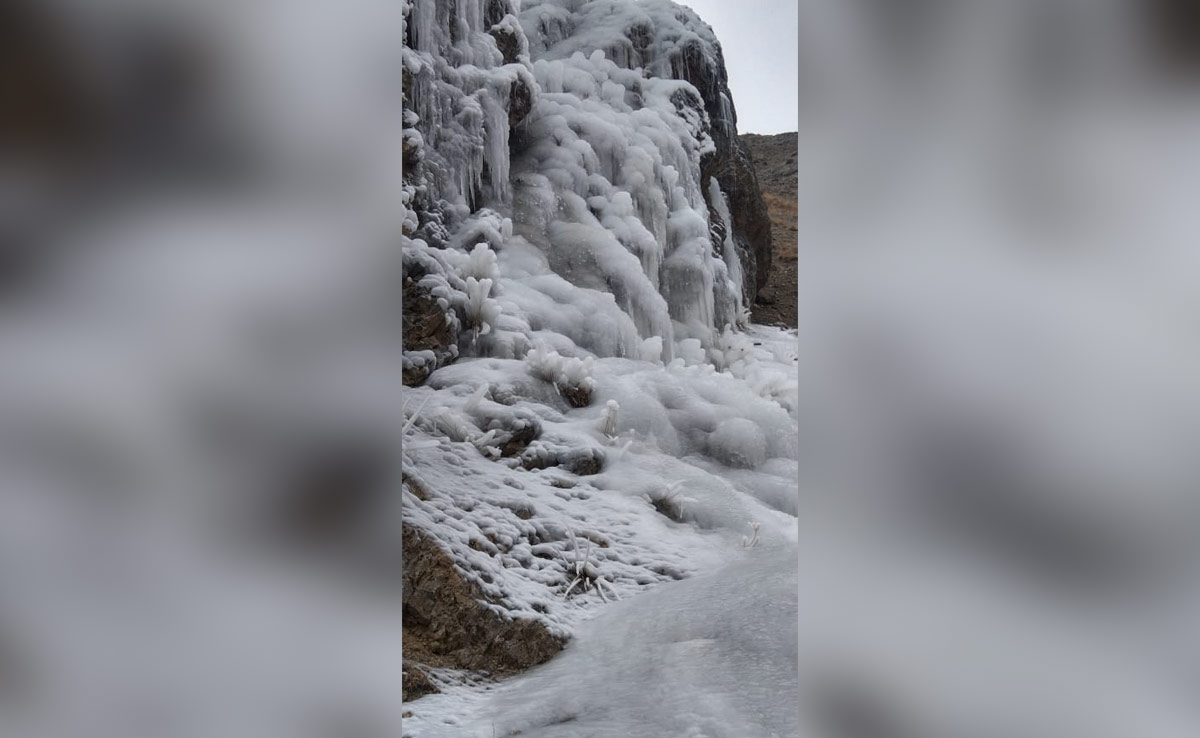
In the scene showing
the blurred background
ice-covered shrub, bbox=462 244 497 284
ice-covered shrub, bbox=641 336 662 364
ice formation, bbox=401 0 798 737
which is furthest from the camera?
ice-covered shrub, bbox=641 336 662 364

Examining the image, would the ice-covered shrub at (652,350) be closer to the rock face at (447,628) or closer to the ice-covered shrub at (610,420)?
the ice-covered shrub at (610,420)

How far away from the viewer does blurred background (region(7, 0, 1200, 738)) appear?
0.34 meters

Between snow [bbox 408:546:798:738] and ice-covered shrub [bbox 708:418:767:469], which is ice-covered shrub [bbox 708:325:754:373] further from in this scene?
snow [bbox 408:546:798:738]

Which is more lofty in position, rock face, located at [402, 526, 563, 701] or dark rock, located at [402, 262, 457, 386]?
dark rock, located at [402, 262, 457, 386]

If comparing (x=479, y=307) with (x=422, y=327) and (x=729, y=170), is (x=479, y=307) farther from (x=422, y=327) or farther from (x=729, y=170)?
(x=729, y=170)

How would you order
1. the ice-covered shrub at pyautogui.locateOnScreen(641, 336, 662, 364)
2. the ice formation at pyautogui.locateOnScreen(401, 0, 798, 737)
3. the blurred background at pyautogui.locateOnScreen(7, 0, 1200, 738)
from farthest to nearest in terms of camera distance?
the ice-covered shrub at pyautogui.locateOnScreen(641, 336, 662, 364) → the ice formation at pyautogui.locateOnScreen(401, 0, 798, 737) → the blurred background at pyautogui.locateOnScreen(7, 0, 1200, 738)

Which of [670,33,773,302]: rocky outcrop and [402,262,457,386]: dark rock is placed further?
[670,33,773,302]: rocky outcrop

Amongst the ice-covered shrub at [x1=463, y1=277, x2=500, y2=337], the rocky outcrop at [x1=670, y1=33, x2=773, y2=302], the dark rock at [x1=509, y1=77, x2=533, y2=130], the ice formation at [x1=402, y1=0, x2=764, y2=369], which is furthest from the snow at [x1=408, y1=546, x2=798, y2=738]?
the dark rock at [x1=509, y1=77, x2=533, y2=130]
